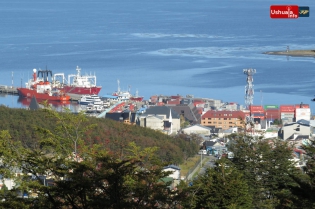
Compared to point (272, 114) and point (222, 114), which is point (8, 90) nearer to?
point (222, 114)

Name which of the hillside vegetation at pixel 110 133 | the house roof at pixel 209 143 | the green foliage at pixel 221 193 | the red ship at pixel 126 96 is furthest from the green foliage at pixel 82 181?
the red ship at pixel 126 96

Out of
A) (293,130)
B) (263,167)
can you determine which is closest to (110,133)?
(293,130)

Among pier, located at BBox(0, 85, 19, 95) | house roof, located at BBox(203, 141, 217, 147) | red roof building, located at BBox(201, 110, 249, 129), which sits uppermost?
pier, located at BBox(0, 85, 19, 95)

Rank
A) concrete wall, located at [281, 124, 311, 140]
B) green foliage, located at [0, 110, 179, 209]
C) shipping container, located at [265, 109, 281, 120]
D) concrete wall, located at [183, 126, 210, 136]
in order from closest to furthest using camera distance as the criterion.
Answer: green foliage, located at [0, 110, 179, 209] → concrete wall, located at [281, 124, 311, 140] → concrete wall, located at [183, 126, 210, 136] → shipping container, located at [265, 109, 281, 120]

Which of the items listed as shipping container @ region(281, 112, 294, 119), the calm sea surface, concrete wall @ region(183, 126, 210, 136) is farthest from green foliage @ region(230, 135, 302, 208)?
the calm sea surface

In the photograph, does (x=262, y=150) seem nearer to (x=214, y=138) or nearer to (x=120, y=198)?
(x=120, y=198)

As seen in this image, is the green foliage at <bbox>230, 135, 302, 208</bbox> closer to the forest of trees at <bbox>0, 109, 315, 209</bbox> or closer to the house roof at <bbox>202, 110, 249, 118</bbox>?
the forest of trees at <bbox>0, 109, 315, 209</bbox>
